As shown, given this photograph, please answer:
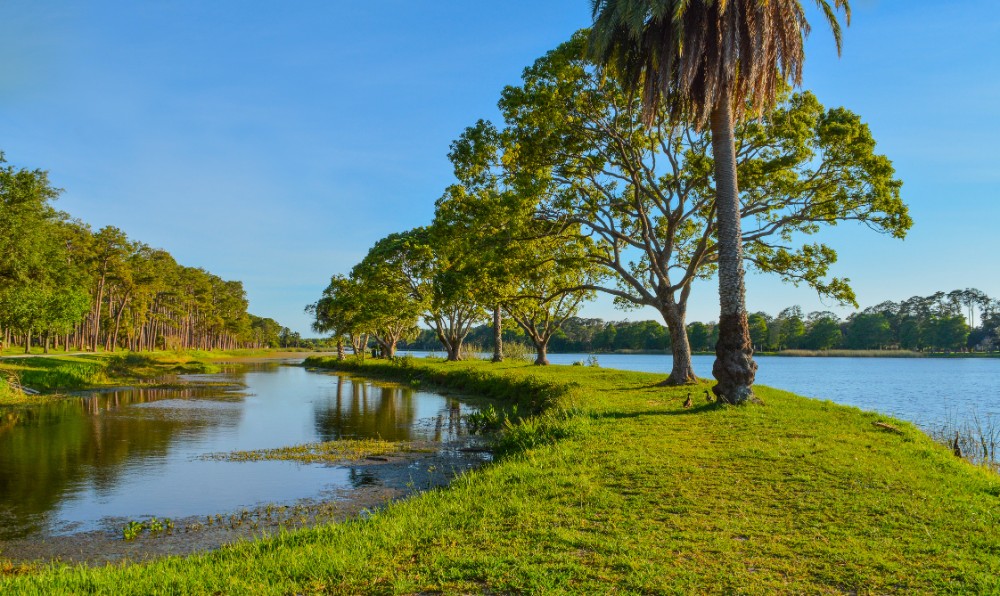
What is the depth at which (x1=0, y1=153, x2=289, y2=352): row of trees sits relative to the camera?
3634 centimetres

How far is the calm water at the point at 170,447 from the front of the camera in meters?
11.6

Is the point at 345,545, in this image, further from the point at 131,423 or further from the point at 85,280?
the point at 85,280

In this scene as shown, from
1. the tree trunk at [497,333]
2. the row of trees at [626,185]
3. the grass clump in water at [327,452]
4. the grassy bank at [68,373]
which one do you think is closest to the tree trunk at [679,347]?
the row of trees at [626,185]

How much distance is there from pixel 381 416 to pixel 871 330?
408ft

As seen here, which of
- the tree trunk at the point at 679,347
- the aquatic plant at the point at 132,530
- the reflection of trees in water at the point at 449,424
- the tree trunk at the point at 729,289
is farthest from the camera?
the tree trunk at the point at 679,347

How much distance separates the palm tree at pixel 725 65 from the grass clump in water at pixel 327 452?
392 inches

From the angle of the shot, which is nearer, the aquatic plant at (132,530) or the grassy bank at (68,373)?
the aquatic plant at (132,530)

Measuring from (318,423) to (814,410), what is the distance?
17663 millimetres

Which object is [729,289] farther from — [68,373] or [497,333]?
[68,373]

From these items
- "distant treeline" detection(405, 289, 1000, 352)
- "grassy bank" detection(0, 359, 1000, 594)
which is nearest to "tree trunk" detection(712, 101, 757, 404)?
"grassy bank" detection(0, 359, 1000, 594)

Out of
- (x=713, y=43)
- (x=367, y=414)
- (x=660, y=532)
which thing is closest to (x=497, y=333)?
(x=367, y=414)

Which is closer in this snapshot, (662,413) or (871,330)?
(662,413)

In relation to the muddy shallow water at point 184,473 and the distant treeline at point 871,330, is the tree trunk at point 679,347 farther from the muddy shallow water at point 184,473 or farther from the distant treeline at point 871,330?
the distant treeline at point 871,330

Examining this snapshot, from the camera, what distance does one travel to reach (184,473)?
48.0 feet
